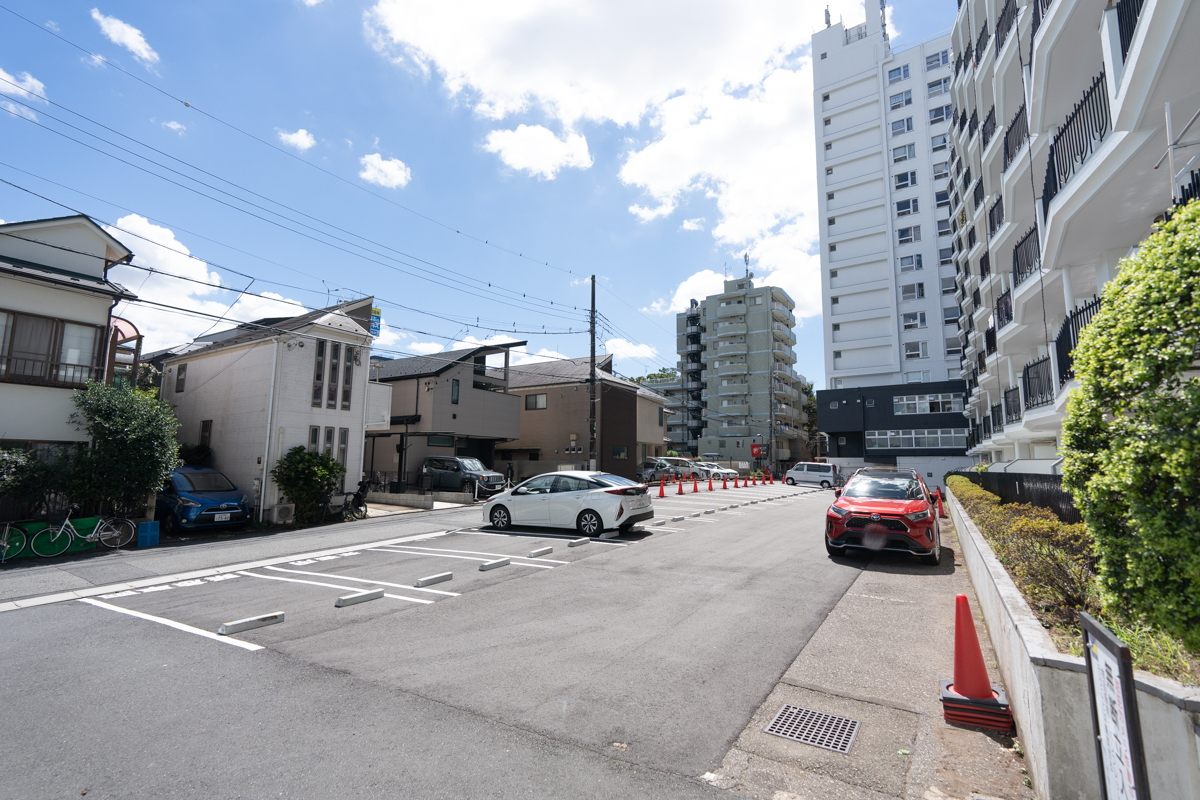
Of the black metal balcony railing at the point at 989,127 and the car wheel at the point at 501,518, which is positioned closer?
the car wheel at the point at 501,518

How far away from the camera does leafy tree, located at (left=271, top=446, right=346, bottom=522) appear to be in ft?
54.3

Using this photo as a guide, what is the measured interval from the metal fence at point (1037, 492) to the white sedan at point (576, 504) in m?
7.37

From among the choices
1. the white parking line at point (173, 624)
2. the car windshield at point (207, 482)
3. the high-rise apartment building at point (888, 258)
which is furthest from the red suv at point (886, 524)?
the high-rise apartment building at point (888, 258)

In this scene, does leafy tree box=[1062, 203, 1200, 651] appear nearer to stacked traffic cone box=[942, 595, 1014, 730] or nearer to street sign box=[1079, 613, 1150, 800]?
street sign box=[1079, 613, 1150, 800]

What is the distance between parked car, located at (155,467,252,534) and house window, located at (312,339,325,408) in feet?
11.8

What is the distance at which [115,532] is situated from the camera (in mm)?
12398

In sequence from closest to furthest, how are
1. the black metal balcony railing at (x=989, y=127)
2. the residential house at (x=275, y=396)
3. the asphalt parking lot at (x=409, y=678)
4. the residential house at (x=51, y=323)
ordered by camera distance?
the asphalt parking lot at (x=409, y=678)
the residential house at (x=51, y=323)
the residential house at (x=275, y=396)
the black metal balcony railing at (x=989, y=127)

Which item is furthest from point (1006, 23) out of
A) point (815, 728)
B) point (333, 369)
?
point (333, 369)

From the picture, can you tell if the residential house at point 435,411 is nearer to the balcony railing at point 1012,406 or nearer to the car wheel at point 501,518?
the car wheel at point 501,518

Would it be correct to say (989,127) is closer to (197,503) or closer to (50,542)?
(197,503)

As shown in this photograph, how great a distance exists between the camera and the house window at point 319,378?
60.1 ft

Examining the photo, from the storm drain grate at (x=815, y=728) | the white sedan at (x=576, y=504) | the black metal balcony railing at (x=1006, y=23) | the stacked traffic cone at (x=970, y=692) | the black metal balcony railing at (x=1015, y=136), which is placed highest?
the black metal balcony railing at (x=1006, y=23)

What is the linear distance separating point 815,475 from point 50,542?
36.3 meters

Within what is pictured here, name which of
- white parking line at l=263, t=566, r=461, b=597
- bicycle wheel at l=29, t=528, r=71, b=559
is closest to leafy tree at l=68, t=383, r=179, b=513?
bicycle wheel at l=29, t=528, r=71, b=559
